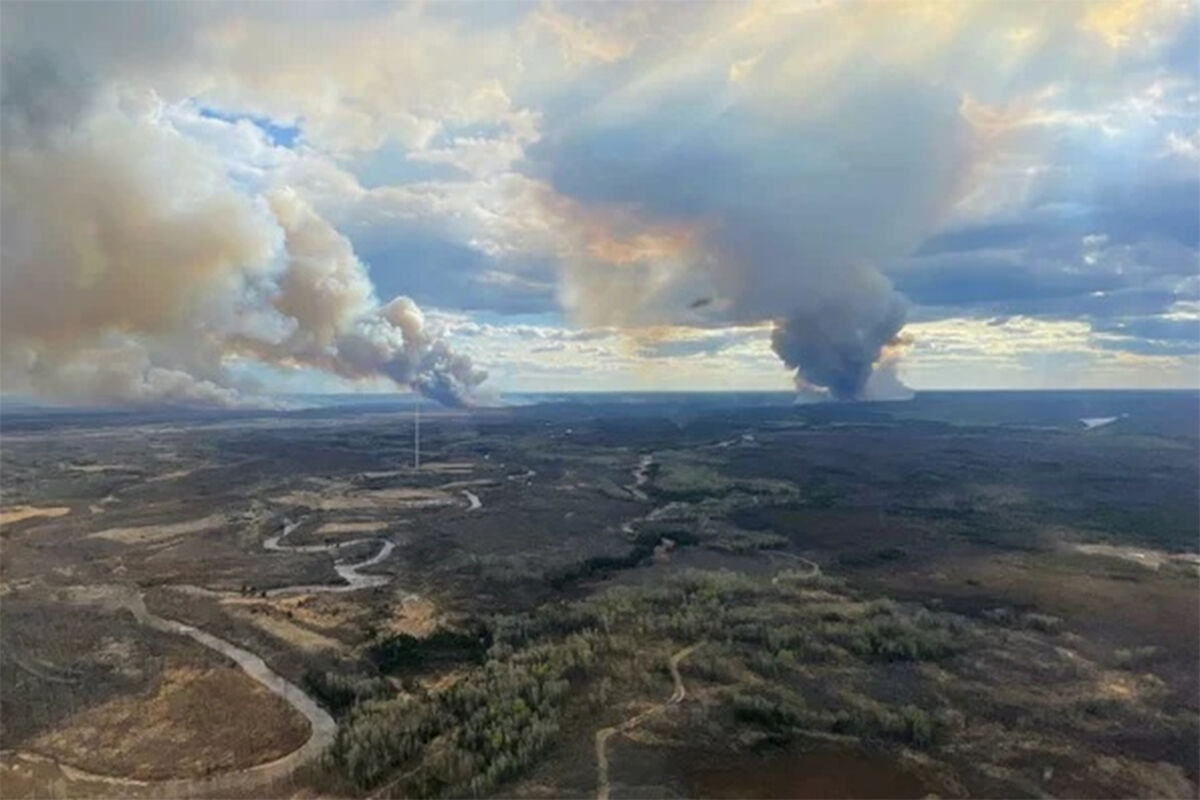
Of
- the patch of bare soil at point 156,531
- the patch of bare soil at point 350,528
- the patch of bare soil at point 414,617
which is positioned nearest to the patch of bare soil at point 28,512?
the patch of bare soil at point 156,531

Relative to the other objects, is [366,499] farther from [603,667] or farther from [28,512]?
[603,667]

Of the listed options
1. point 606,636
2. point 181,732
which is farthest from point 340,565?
point 181,732

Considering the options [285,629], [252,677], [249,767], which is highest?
[285,629]

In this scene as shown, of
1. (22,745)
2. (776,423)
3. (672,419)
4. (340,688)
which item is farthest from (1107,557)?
(672,419)

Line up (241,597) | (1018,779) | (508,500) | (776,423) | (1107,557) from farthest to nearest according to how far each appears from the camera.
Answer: (776,423), (508,500), (1107,557), (241,597), (1018,779)

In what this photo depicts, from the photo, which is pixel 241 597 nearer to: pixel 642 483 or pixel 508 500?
pixel 508 500
